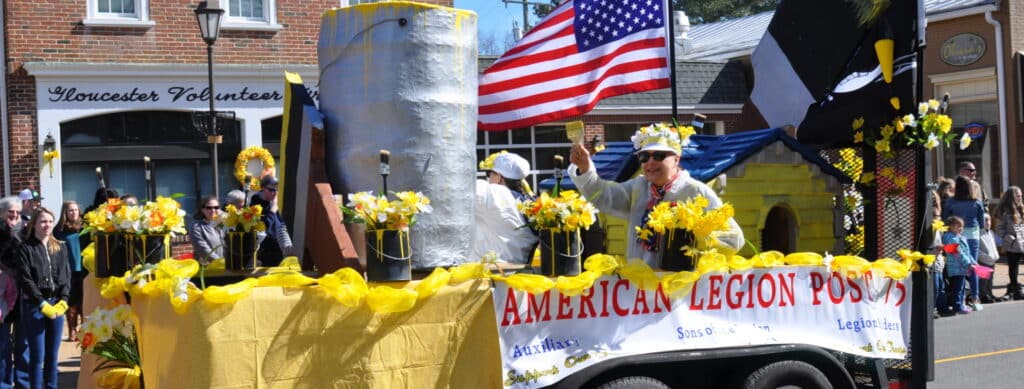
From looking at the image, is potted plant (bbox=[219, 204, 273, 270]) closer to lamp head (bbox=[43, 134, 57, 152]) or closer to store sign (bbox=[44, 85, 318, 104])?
store sign (bbox=[44, 85, 318, 104])

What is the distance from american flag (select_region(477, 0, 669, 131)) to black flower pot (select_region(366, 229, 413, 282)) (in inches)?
135

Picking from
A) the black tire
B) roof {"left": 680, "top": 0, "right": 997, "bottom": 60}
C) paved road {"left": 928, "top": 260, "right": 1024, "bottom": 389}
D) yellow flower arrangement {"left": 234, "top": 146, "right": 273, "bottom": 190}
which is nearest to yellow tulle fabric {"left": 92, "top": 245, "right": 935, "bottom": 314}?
the black tire

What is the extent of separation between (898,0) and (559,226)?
236 centimetres

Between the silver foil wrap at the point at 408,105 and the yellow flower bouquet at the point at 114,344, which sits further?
the silver foil wrap at the point at 408,105

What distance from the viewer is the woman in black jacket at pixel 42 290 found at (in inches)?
337

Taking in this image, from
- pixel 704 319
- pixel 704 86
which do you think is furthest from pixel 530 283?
pixel 704 86

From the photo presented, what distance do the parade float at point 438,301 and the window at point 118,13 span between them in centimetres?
1325

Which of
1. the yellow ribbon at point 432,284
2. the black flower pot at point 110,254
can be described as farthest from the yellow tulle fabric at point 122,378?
the yellow ribbon at point 432,284

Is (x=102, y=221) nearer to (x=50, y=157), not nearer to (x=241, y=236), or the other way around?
(x=241, y=236)

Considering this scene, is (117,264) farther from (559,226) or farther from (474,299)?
(559,226)

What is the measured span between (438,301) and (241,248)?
1846mm

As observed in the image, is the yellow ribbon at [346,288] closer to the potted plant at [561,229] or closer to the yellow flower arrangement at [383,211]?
the yellow flower arrangement at [383,211]

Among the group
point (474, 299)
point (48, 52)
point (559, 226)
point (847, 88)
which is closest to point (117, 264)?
point (474, 299)

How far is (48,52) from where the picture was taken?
18406mm
